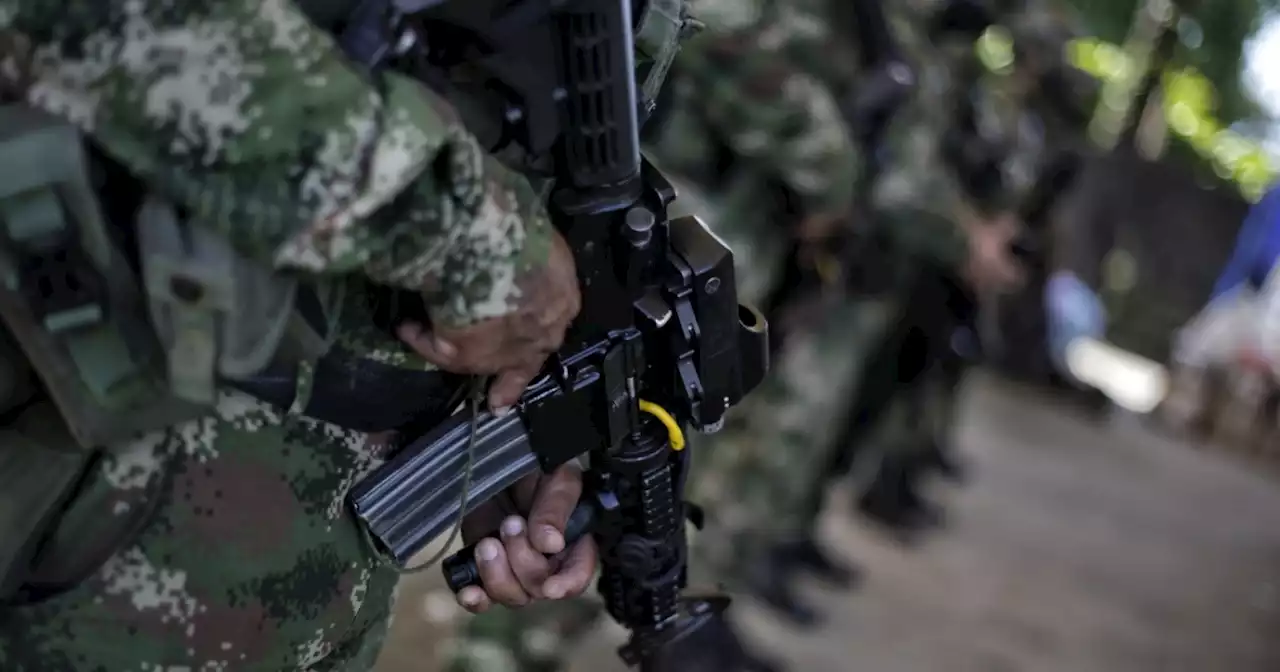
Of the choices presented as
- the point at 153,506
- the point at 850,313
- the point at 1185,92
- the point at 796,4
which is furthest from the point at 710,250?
the point at 1185,92

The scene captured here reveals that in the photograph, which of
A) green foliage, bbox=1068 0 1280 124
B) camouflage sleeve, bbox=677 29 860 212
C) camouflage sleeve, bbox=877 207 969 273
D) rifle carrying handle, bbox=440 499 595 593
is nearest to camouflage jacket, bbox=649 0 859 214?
camouflage sleeve, bbox=677 29 860 212

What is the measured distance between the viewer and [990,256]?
2.12 metres

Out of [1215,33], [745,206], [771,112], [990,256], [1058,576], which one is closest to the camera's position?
[771,112]

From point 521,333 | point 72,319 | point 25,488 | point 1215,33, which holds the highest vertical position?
point 1215,33

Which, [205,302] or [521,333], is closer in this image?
[205,302]

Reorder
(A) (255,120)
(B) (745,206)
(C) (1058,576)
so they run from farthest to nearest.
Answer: (C) (1058,576)
(B) (745,206)
(A) (255,120)

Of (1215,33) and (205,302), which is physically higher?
(1215,33)

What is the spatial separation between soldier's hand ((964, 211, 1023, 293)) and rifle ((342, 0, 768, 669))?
4.04ft

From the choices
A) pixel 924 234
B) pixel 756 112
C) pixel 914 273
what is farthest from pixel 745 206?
pixel 914 273

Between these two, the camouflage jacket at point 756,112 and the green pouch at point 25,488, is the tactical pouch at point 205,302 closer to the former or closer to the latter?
the green pouch at point 25,488

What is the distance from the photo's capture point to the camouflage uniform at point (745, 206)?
1672 millimetres

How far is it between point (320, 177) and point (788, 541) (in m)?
1.72

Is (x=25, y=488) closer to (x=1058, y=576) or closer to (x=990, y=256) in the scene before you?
(x=990, y=256)

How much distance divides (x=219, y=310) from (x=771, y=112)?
1162mm
